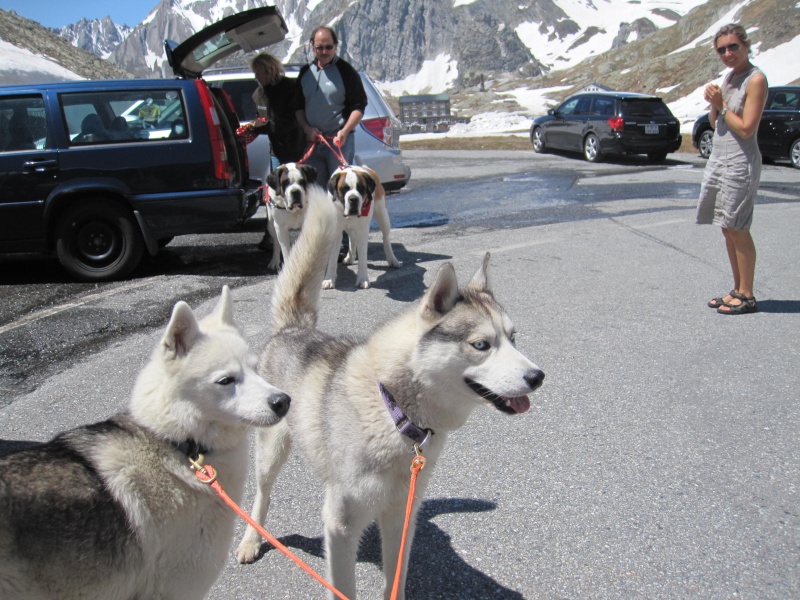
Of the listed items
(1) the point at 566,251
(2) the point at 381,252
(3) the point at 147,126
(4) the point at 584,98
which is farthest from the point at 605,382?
(4) the point at 584,98

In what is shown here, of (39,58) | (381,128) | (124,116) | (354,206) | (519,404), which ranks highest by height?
(39,58)

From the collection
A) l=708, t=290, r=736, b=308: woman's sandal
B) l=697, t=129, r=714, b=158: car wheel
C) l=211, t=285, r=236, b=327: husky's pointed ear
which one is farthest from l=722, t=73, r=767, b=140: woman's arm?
l=697, t=129, r=714, b=158: car wheel

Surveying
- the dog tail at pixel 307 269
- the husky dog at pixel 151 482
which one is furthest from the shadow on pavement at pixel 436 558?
the dog tail at pixel 307 269

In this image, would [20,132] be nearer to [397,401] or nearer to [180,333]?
[180,333]

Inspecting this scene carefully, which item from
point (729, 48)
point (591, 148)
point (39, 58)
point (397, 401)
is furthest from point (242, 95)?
point (39, 58)

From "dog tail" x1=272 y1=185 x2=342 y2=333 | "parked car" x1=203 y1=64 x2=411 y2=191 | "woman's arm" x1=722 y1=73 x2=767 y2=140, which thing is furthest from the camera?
"parked car" x1=203 y1=64 x2=411 y2=191

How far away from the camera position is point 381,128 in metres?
8.74

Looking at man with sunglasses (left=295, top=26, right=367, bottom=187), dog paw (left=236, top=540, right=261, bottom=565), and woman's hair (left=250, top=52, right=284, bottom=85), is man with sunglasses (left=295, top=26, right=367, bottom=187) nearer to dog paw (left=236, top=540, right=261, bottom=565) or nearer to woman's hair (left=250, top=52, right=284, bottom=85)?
woman's hair (left=250, top=52, right=284, bottom=85)

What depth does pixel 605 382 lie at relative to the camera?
4395 mm

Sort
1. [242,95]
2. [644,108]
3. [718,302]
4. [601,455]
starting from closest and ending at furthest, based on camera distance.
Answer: [601,455] < [718,302] < [242,95] < [644,108]

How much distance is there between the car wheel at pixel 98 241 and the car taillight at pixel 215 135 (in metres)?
1.05

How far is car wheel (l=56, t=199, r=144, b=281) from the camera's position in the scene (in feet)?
21.6

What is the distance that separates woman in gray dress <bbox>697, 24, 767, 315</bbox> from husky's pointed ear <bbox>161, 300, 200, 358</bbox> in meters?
4.79

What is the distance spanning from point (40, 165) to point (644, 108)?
16237 mm
